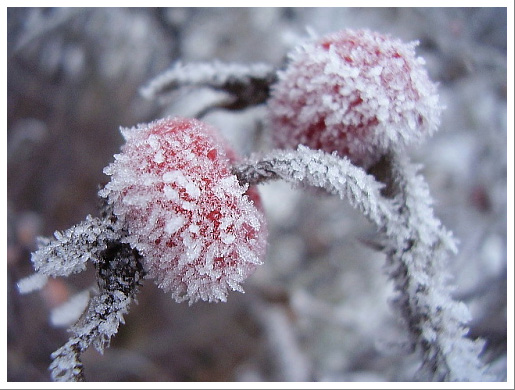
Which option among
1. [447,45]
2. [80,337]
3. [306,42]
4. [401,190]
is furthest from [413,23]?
[80,337]

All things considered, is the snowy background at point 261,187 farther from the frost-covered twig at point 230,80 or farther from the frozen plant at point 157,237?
the frozen plant at point 157,237

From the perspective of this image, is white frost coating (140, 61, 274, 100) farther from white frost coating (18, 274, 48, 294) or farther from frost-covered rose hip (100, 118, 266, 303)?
white frost coating (18, 274, 48, 294)

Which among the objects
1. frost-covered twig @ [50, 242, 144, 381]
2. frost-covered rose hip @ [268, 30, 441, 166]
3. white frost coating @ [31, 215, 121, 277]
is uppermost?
frost-covered rose hip @ [268, 30, 441, 166]

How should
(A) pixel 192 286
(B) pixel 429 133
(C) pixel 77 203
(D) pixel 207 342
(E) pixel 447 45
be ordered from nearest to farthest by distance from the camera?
(A) pixel 192 286 < (B) pixel 429 133 < (E) pixel 447 45 < (C) pixel 77 203 < (D) pixel 207 342

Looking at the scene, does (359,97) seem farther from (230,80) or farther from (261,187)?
(261,187)

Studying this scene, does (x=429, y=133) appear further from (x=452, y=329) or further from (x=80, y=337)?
(x=80, y=337)

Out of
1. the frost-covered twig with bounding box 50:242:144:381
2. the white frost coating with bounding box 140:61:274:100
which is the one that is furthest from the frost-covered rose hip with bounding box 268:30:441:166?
the frost-covered twig with bounding box 50:242:144:381
